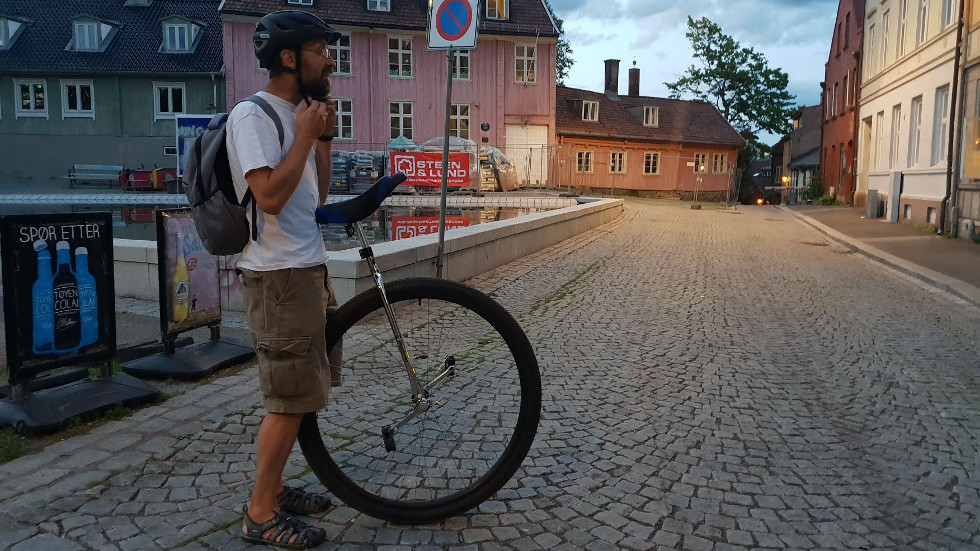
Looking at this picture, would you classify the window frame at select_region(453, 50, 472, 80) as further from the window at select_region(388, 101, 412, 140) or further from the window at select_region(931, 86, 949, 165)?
the window at select_region(931, 86, 949, 165)

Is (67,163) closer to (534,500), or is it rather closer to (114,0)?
(114,0)

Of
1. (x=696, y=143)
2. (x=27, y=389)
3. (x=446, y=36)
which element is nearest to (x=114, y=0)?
(x=696, y=143)

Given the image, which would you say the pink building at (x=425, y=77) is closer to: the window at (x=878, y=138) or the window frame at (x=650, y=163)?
the window frame at (x=650, y=163)

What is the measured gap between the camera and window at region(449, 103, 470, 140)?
123 ft

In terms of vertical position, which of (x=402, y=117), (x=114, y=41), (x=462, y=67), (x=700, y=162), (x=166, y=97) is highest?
(x=114, y=41)

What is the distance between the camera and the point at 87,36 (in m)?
40.2

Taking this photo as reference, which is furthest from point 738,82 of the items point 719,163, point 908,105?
point 908,105

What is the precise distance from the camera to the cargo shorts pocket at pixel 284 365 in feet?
9.23

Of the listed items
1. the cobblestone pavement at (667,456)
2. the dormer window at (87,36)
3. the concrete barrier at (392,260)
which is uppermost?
the dormer window at (87,36)

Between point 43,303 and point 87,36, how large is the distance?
42.4 meters

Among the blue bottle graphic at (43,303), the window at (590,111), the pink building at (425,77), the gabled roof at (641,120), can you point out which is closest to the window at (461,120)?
the pink building at (425,77)

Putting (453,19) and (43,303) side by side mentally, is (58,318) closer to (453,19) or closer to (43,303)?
(43,303)

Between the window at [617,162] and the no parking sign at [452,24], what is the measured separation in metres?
40.7

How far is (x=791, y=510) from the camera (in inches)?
131
